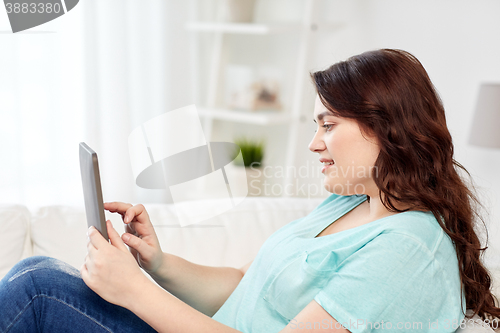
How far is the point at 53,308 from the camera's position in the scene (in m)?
0.93

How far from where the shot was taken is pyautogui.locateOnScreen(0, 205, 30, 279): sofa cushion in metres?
1.37

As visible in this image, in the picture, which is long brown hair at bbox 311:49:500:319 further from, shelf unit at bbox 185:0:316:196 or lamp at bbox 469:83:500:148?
shelf unit at bbox 185:0:316:196

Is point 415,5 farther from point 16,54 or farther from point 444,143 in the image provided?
point 16,54

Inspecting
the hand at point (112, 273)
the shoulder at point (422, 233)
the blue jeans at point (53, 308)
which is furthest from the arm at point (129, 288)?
the shoulder at point (422, 233)

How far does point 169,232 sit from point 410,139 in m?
0.83

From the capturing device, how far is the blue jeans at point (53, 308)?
3.02ft

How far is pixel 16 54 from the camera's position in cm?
194

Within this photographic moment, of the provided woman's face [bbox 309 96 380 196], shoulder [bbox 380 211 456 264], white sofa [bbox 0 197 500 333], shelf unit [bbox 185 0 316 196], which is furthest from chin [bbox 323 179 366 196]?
shelf unit [bbox 185 0 316 196]

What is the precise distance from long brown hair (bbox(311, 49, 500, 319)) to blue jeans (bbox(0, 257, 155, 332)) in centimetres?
58

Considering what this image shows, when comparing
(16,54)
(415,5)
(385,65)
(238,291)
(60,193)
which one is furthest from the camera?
(415,5)

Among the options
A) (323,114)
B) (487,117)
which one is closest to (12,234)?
(323,114)

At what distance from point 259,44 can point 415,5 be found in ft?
3.15

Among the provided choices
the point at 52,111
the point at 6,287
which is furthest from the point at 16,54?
the point at 6,287

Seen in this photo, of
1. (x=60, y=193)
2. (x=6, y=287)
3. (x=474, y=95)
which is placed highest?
(x=474, y=95)
